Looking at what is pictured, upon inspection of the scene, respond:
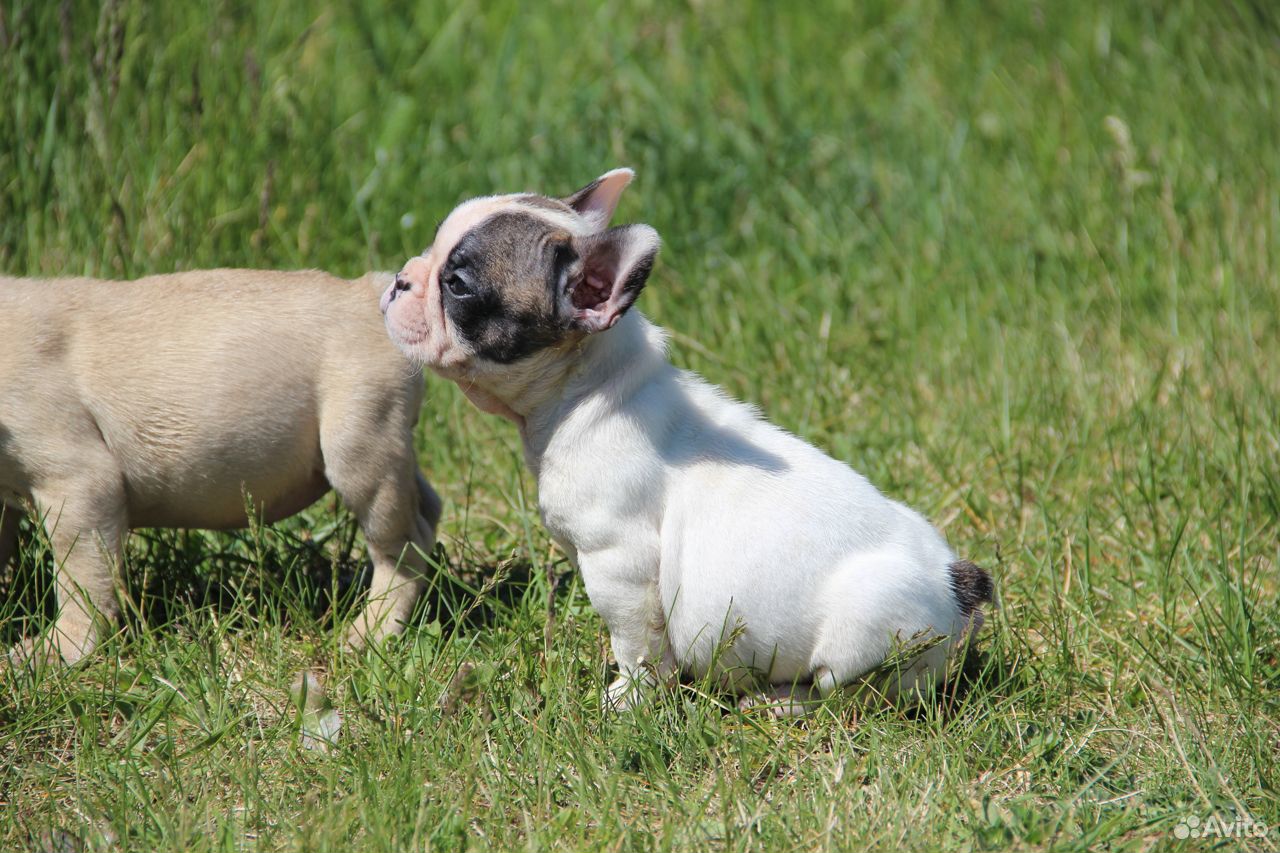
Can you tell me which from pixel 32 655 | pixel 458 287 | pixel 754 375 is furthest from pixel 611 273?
pixel 754 375

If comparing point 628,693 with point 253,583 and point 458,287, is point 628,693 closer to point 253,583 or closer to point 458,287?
point 458,287

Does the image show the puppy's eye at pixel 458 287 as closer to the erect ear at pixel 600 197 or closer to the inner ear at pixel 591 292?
the inner ear at pixel 591 292

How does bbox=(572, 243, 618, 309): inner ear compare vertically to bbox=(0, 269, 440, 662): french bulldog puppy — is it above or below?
above

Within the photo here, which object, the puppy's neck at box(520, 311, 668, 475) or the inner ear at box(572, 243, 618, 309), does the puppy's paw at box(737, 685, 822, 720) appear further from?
the inner ear at box(572, 243, 618, 309)

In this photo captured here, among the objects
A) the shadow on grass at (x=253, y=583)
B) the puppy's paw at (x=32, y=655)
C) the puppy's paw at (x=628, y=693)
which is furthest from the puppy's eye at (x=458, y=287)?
the puppy's paw at (x=32, y=655)

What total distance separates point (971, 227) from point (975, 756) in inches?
137

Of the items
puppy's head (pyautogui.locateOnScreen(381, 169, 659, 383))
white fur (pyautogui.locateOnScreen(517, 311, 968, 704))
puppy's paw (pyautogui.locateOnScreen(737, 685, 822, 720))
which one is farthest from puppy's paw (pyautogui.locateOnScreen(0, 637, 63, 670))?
puppy's paw (pyautogui.locateOnScreen(737, 685, 822, 720))

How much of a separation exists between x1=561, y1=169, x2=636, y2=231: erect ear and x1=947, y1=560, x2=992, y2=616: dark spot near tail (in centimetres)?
138

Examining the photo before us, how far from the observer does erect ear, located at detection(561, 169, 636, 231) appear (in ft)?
12.7

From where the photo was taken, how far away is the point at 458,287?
139 inches

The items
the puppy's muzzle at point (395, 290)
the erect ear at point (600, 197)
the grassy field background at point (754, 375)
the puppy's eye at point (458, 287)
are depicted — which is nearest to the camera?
the grassy field background at point (754, 375)

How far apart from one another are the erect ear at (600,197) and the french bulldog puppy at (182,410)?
683 millimetres

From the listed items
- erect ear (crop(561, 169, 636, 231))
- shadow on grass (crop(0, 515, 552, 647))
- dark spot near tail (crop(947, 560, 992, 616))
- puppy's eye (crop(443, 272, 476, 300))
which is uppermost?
erect ear (crop(561, 169, 636, 231))

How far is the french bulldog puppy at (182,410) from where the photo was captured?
12.2 feet
